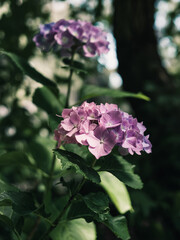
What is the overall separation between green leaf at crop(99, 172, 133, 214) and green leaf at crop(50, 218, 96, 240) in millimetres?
209

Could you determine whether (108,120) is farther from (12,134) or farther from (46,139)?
(12,134)

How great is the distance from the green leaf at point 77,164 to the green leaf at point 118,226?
7.0 inches

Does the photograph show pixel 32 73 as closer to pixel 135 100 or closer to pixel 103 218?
pixel 103 218

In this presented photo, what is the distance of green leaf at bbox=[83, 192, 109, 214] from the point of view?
868mm

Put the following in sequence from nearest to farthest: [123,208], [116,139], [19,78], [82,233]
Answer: [116,139] < [82,233] < [123,208] < [19,78]

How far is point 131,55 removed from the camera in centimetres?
299

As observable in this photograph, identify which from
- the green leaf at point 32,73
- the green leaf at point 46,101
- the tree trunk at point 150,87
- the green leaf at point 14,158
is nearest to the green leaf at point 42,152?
the green leaf at point 14,158

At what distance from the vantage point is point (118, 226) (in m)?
0.97

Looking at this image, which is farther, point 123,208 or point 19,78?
point 19,78

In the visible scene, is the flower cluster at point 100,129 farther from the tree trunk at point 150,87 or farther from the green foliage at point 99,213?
the tree trunk at point 150,87

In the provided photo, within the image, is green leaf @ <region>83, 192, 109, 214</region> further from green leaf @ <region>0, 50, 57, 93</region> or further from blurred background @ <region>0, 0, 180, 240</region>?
blurred background @ <region>0, 0, 180, 240</region>

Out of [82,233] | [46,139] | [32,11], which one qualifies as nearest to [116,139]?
[82,233]

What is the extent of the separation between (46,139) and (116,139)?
2.98 feet

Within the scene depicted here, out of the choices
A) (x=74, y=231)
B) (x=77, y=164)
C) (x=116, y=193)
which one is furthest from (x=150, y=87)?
(x=77, y=164)
